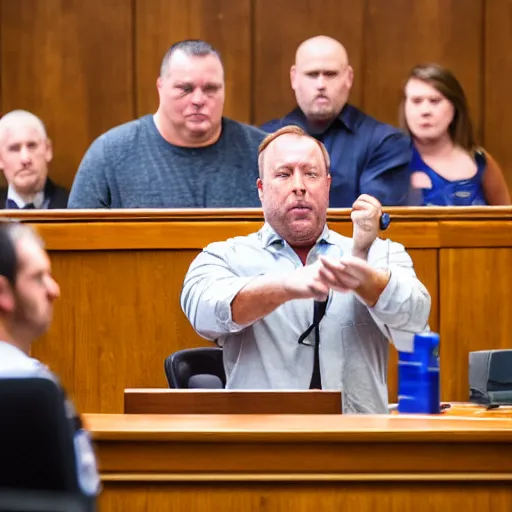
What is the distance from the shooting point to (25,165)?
4.90m

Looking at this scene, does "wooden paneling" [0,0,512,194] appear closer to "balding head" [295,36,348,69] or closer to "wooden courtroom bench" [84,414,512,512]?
"balding head" [295,36,348,69]

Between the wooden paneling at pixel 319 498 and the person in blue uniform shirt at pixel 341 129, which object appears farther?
the person in blue uniform shirt at pixel 341 129

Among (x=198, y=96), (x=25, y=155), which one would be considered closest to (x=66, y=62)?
(x=25, y=155)

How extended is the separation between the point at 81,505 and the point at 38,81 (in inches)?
187

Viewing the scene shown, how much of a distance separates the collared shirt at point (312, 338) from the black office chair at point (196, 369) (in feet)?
0.23

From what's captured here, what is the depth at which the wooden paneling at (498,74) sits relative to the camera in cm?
622

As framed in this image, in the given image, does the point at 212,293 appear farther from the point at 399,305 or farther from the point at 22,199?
the point at 22,199

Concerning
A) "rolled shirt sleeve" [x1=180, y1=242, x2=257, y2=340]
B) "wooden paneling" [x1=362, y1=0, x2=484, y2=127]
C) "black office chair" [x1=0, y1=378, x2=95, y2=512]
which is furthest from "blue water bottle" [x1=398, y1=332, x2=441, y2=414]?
"wooden paneling" [x1=362, y1=0, x2=484, y2=127]

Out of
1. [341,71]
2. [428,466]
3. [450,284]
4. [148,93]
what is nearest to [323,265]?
[428,466]

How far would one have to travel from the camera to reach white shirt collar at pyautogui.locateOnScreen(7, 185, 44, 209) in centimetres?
490

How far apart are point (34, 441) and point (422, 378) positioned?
1.55m

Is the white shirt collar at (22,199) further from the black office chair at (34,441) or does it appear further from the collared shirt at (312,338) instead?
the black office chair at (34,441)

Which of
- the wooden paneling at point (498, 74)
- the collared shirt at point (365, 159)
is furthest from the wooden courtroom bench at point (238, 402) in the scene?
the wooden paneling at point (498, 74)

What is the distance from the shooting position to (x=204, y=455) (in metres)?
2.53
